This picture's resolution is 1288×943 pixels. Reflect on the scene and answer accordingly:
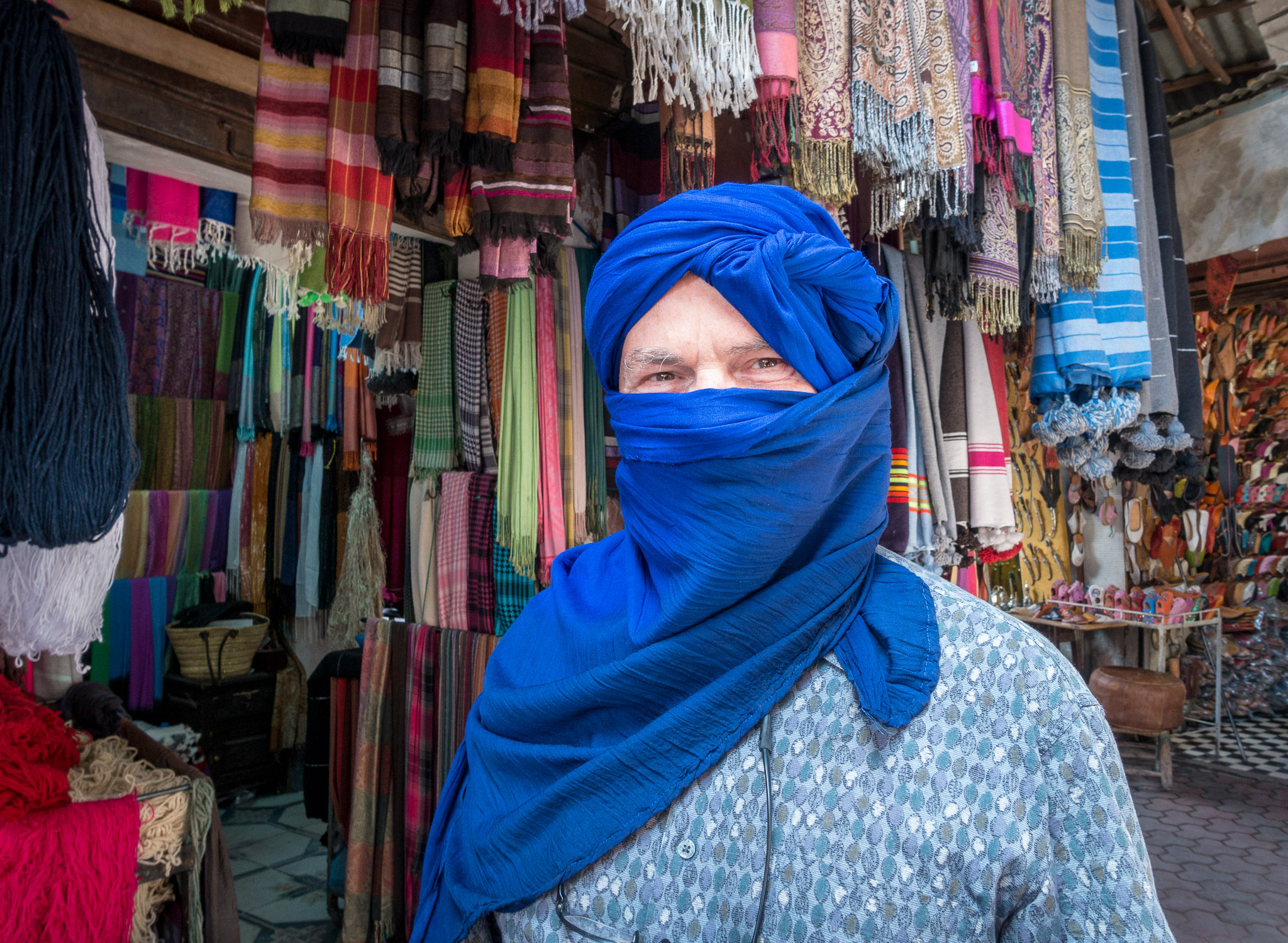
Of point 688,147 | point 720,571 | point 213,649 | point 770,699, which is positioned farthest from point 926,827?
point 213,649

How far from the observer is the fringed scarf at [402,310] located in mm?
2641

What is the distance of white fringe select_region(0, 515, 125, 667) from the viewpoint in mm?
1521

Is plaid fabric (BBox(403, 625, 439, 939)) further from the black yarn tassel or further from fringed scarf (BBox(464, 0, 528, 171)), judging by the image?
fringed scarf (BBox(464, 0, 528, 171))

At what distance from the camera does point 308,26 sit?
1.54m

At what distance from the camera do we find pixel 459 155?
1779mm

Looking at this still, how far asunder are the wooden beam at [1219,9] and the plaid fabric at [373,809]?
13.9ft

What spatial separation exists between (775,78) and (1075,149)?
1.52 meters

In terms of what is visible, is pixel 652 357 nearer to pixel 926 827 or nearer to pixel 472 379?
pixel 926 827

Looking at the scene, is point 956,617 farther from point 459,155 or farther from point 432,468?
point 432,468

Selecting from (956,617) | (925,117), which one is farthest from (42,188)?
(925,117)

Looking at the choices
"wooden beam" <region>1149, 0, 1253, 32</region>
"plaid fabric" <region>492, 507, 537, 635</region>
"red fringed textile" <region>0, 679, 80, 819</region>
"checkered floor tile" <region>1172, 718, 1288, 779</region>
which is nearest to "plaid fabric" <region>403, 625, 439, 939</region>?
"plaid fabric" <region>492, 507, 537, 635</region>

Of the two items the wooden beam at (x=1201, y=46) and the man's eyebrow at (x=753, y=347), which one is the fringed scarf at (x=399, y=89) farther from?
the wooden beam at (x=1201, y=46)

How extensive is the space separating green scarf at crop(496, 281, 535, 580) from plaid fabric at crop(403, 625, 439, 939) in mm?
470

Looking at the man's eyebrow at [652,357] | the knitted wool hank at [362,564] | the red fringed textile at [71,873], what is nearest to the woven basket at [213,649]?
the knitted wool hank at [362,564]
